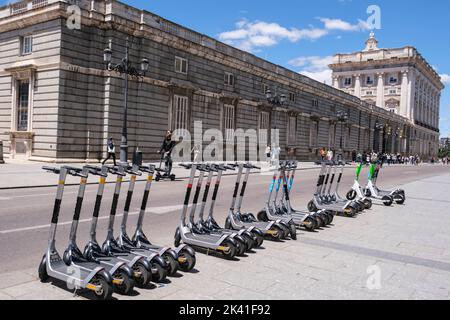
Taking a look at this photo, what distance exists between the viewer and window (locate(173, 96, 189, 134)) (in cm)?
2886

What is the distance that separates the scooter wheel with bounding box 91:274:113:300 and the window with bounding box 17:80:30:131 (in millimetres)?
23312

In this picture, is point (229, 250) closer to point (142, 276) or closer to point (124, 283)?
point (142, 276)

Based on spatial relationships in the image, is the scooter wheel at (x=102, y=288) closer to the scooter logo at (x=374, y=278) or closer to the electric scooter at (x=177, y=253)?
the electric scooter at (x=177, y=253)

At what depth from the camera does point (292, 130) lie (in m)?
45.5

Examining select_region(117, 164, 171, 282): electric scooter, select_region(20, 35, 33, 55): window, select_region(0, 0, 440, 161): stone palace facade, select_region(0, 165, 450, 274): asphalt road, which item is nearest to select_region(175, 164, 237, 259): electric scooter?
select_region(0, 165, 450, 274): asphalt road

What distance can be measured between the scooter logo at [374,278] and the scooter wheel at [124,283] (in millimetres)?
2688

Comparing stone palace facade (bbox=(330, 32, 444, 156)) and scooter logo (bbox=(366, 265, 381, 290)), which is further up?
stone palace facade (bbox=(330, 32, 444, 156))

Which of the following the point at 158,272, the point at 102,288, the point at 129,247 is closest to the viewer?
the point at 102,288

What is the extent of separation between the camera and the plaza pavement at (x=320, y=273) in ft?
14.2

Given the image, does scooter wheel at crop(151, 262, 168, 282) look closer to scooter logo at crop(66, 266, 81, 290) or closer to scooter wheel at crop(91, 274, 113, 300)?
scooter wheel at crop(91, 274, 113, 300)

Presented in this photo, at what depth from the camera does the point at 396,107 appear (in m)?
91.8

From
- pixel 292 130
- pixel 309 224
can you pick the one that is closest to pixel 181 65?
pixel 292 130

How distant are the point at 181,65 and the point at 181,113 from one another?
Result: 11.2 feet

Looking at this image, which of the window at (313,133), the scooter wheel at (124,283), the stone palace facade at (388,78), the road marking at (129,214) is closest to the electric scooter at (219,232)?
the scooter wheel at (124,283)
